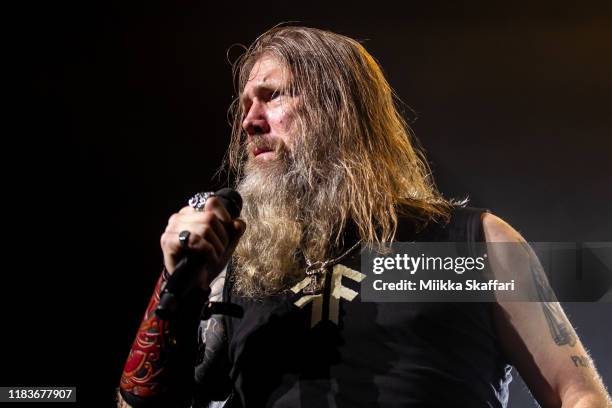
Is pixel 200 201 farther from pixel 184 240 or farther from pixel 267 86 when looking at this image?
pixel 267 86

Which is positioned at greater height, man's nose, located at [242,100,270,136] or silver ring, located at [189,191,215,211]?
man's nose, located at [242,100,270,136]

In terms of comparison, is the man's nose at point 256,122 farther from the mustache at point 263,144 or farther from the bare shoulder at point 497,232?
the bare shoulder at point 497,232

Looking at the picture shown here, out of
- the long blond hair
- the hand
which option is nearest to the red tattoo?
the hand

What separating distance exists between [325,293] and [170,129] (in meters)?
1.00

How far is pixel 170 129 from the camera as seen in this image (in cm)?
191

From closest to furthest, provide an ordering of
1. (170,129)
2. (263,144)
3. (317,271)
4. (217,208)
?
1. (217,208)
2. (317,271)
3. (263,144)
4. (170,129)

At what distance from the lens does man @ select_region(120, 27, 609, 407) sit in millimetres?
1003

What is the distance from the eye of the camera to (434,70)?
5.89 feet

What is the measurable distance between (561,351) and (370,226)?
1.36 ft

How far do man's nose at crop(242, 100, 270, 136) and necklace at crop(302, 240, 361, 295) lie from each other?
29 cm

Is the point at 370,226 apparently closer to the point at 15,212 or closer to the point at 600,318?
the point at 600,318

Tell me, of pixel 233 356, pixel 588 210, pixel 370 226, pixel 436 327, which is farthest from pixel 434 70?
pixel 233 356

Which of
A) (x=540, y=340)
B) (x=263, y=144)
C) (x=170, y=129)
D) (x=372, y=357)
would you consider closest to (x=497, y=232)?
(x=540, y=340)

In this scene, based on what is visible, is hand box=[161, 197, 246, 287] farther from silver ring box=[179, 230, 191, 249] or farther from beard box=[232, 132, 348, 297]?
beard box=[232, 132, 348, 297]
